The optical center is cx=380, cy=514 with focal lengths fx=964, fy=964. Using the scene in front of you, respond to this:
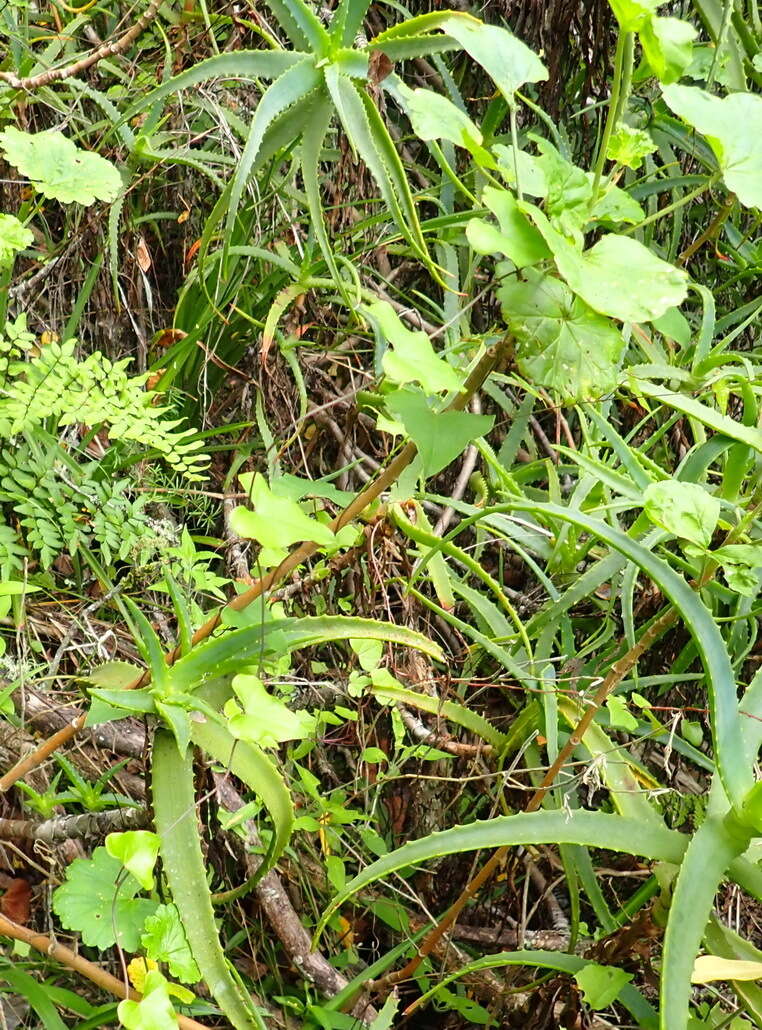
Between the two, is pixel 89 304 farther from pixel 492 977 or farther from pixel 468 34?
pixel 492 977

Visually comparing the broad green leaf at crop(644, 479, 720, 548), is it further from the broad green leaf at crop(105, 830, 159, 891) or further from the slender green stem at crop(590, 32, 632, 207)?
the broad green leaf at crop(105, 830, 159, 891)

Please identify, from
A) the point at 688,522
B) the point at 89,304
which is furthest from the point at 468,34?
the point at 89,304

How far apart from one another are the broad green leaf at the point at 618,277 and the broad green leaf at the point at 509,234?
2 cm

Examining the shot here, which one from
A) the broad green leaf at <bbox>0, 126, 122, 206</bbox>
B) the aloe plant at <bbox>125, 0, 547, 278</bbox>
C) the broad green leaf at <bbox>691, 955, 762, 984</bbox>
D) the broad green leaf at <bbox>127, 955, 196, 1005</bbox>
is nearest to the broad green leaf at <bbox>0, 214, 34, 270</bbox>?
the broad green leaf at <bbox>0, 126, 122, 206</bbox>

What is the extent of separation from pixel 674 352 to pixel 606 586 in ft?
1.36

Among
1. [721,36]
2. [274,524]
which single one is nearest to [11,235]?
[274,524]

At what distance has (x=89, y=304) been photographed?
148 cm

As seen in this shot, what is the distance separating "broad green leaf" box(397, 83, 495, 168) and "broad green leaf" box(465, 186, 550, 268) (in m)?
0.04

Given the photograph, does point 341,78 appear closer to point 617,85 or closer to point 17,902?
point 617,85

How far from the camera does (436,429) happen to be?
720 mm

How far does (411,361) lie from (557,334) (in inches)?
4.3

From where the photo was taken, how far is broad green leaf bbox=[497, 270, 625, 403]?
26.6 inches

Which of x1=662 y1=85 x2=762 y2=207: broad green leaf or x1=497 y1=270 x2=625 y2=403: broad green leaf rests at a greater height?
x1=662 y1=85 x2=762 y2=207: broad green leaf

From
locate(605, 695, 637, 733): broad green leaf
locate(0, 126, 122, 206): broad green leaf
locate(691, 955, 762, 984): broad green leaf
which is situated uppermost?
locate(0, 126, 122, 206): broad green leaf
